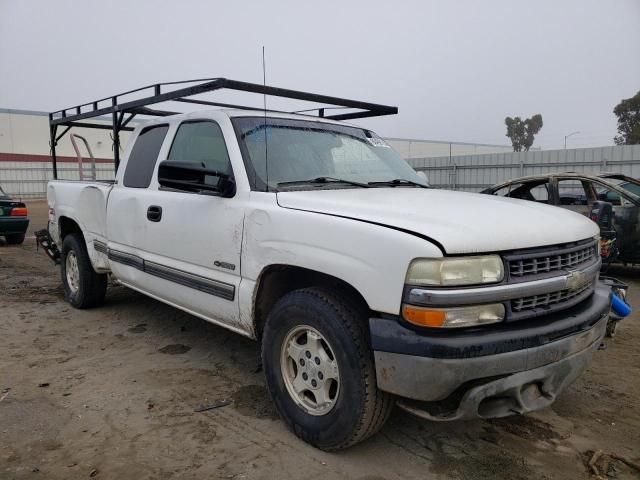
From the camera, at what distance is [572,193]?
26.6 ft

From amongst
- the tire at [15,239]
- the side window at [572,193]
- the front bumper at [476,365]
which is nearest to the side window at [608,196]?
the side window at [572,193]

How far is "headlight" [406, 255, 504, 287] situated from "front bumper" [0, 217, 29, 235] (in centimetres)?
1032

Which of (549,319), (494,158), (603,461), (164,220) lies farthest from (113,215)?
(494,158)

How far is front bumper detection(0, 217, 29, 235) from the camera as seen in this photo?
33.1 feet

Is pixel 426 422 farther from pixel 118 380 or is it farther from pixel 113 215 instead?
pixel 113 215

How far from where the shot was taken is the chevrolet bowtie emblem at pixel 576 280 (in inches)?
99.2

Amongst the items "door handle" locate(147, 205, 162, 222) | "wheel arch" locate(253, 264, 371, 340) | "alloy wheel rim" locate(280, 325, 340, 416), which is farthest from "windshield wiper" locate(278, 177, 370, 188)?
"door handle" locate(147, 205, 162, 222)

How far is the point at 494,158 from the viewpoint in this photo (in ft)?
52.4

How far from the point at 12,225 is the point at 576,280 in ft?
35.0

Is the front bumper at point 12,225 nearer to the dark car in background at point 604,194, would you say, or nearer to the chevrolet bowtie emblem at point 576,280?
the dark car in background at point 604,194

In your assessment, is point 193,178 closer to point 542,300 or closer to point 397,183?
point 397,183

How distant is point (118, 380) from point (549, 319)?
9.48 feet

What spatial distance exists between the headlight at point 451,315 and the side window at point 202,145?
1645mm

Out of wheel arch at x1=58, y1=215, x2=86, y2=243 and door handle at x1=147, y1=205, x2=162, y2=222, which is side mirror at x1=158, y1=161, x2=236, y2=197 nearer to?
door handle at x1=147, y1=205, x2=162, y2=222
